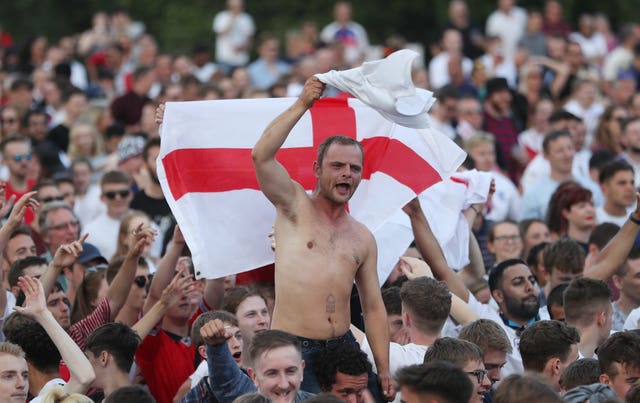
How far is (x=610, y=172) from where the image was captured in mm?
12812

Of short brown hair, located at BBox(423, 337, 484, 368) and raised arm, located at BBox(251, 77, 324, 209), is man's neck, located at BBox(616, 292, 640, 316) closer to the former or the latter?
short brown hair, located at BBox(423, 337, 484, 368)

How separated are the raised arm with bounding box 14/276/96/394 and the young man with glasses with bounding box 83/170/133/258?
4.24 m

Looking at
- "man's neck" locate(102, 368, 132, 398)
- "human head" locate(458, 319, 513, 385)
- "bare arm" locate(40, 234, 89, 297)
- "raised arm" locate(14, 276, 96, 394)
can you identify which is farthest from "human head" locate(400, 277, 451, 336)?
"bare arm" locate(40, 234, 89, 297)

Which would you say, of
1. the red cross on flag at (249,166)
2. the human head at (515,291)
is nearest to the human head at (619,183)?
the human head at (515,291)

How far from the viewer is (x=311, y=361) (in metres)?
7.70

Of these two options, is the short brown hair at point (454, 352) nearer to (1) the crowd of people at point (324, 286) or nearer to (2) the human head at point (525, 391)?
(1) the crowd of people at point (324, 286)

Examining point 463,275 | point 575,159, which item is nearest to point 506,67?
point 575,159

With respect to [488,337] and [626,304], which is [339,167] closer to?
[488,337]

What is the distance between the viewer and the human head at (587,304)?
29.3 feet

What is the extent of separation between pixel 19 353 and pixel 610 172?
6501 millimetres

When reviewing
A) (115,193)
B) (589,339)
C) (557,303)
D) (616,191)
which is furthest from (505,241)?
(115,193)

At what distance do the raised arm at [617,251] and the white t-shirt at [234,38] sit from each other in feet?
43.2

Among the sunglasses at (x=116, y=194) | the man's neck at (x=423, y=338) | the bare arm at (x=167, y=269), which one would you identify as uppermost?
the sunglasses at (x=116, y=194)

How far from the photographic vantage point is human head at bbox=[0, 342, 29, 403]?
25.6ft
